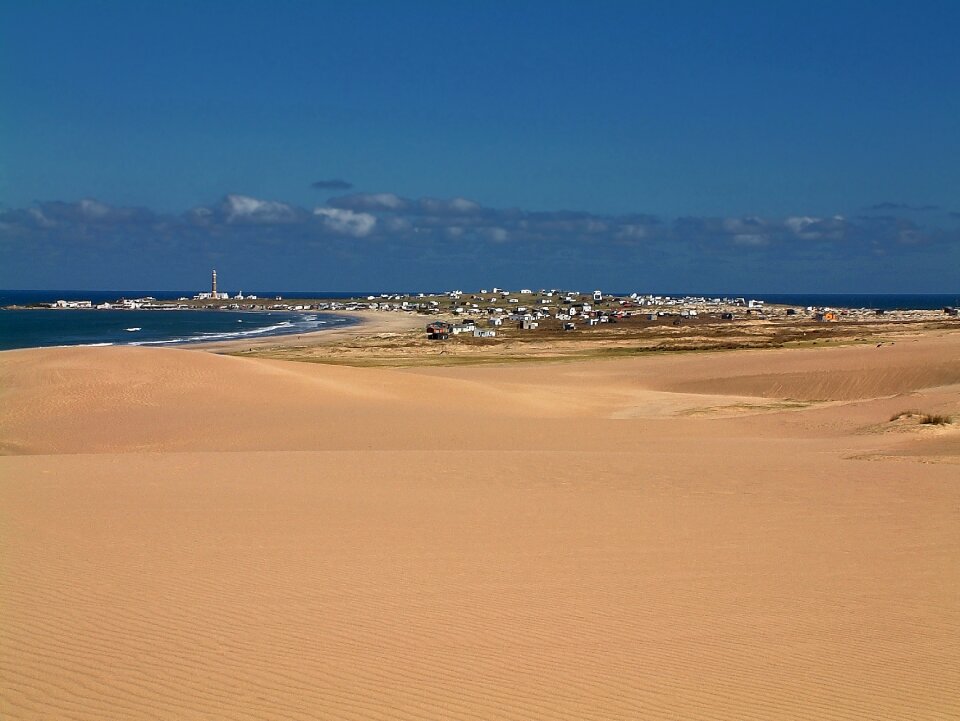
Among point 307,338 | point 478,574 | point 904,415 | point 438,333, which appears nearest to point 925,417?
point 904,415

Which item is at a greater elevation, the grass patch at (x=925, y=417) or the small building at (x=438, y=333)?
the small building at (x=438, y=333)

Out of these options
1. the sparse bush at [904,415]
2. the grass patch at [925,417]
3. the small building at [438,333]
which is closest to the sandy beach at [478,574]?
the grass patch at [925,417]

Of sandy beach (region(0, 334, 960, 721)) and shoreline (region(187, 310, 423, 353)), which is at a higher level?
shoreline (region(187, 310, 423, 353))

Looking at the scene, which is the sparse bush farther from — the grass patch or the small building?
the small building

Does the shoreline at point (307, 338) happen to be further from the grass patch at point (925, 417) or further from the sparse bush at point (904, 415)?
the grass patch at point (925, 417)

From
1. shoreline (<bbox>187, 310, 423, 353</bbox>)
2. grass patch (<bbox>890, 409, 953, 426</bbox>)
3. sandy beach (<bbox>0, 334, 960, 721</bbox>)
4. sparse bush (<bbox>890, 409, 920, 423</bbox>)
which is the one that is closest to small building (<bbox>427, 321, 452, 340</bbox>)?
shoreline (<bbox>187, 310, 423, 353</bbox>)

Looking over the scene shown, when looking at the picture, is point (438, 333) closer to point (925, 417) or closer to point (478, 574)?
point (925, 417)

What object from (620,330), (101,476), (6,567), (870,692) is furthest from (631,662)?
(620,330)

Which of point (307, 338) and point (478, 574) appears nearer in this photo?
point (478, 574)
